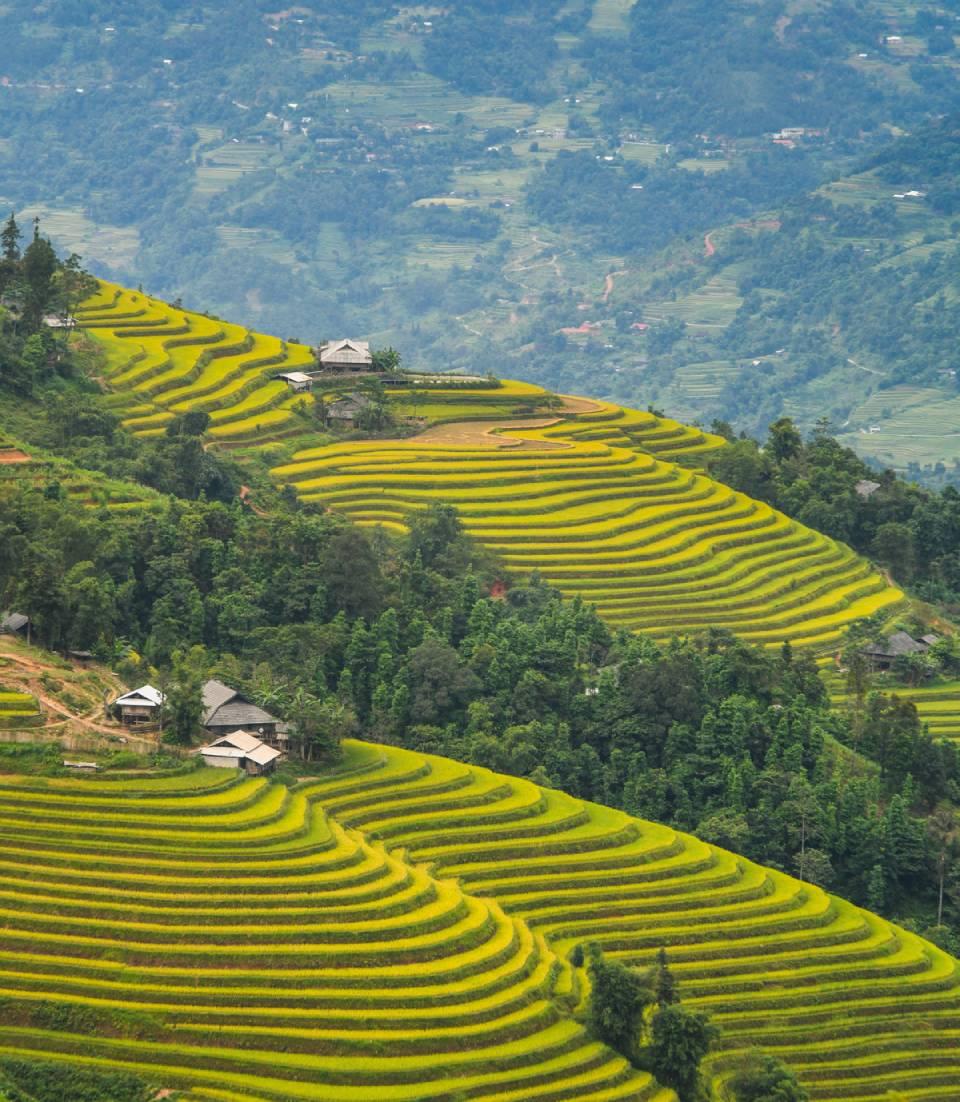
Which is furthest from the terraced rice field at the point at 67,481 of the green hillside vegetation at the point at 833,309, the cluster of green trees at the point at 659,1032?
the green hillside vegetation at the point at 833,309

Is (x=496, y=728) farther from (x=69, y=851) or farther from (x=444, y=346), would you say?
(x=444, y=346)

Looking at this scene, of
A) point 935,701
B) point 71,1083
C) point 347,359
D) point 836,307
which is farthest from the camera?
point 836,307

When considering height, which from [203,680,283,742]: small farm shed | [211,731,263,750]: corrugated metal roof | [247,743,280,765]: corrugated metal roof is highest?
[203,680,283,742]: small farm shed

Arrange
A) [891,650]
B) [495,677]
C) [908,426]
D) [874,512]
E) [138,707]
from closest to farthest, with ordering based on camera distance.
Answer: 1. [138,707]
2. [495,677]
3. [891,650]
4. [874,512]
5. [908,426]

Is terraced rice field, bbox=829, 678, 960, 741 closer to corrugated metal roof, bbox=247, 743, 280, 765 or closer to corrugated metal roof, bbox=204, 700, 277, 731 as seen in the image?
corrugated metal roof, bbox=204, 700, 277, 731

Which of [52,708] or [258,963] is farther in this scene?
[52,708]

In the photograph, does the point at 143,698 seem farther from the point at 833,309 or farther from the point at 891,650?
the point at 833,309

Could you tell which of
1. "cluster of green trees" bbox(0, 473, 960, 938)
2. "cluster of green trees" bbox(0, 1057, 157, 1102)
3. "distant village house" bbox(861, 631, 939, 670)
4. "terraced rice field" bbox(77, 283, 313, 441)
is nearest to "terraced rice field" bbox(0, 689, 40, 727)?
"cluster of green trees" bbox(0, 473, 960, 938)

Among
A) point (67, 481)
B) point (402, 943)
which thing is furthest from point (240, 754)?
point (67, 481)
